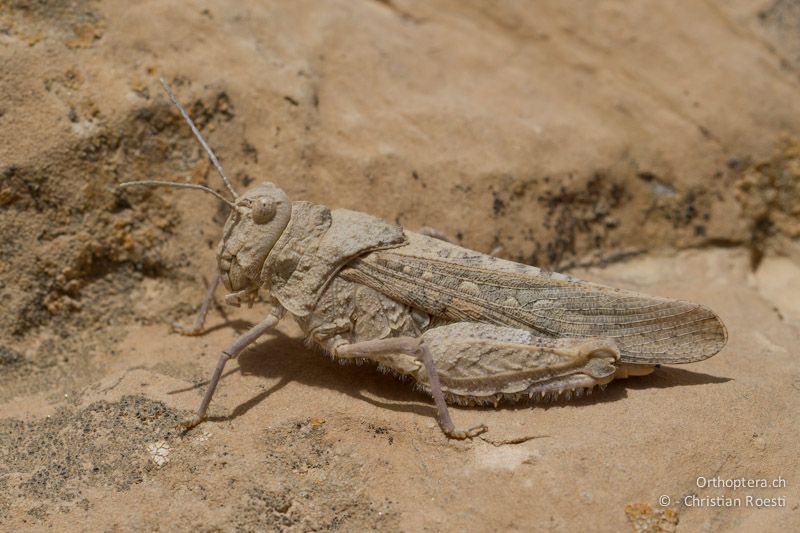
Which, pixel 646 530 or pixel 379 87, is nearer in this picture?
pixel 646 530

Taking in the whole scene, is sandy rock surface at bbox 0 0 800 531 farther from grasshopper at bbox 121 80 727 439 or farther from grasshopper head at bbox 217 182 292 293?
grasshopper head at bbox 217 182 292 293

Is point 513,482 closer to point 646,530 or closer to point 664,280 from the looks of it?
point 646,530

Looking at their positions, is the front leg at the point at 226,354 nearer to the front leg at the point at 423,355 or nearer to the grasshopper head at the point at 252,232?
the grasshopper head at the point at 252,232

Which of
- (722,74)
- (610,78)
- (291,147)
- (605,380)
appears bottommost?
(291,147)

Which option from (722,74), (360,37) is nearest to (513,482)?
(360,37)

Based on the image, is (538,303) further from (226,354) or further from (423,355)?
(226,354)

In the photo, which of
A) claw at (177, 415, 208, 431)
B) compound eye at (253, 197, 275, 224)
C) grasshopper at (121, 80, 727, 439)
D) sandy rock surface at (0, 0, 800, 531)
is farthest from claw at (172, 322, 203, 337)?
compound eye at (253, 197, 275, 224)
